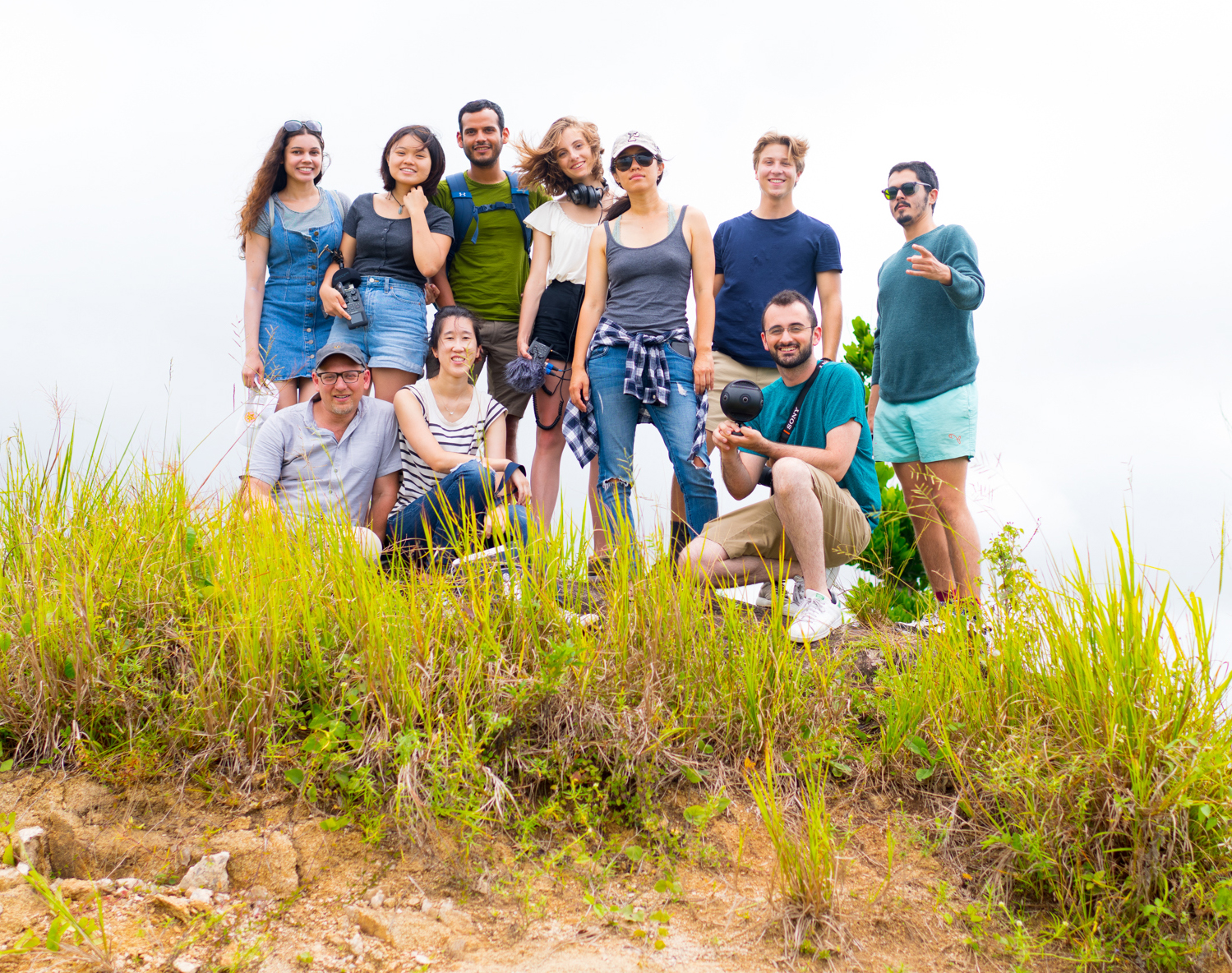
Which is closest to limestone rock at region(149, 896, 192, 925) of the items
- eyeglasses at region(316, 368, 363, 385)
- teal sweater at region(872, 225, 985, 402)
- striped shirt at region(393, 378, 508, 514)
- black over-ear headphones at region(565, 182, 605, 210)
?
striped shirt at region(393, 378, 508, 514)

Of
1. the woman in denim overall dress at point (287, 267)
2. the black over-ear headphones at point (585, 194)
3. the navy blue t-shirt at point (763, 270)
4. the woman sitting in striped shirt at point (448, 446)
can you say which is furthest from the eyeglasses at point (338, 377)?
the navy blue t-shirt at point (763, 270)

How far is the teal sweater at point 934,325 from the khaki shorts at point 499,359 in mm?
2246

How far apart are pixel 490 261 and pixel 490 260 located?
→ 0.04ft

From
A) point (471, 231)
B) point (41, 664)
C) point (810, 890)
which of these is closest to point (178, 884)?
point (41, 664)

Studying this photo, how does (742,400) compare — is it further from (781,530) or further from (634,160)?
(634,160)

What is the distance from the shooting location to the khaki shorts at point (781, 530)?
4.52 meters

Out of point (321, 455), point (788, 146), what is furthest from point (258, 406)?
point (788, 146)

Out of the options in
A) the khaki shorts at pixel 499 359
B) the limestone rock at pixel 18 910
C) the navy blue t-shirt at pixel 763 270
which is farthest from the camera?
the khaki shorts at pixel 499 359

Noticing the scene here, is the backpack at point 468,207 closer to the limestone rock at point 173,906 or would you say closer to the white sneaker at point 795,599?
the white sneaker at point 795,599

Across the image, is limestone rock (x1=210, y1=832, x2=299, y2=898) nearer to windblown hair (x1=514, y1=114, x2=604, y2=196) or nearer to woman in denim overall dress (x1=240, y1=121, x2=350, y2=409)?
woman in denim overall dress (x1=240, y1=121, x2=350, y2=409)

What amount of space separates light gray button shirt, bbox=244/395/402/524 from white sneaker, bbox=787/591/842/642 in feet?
7.59

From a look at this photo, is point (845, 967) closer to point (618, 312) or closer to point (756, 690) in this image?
point (756, 690)

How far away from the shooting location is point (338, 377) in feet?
15.5

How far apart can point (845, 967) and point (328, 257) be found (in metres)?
4.63
